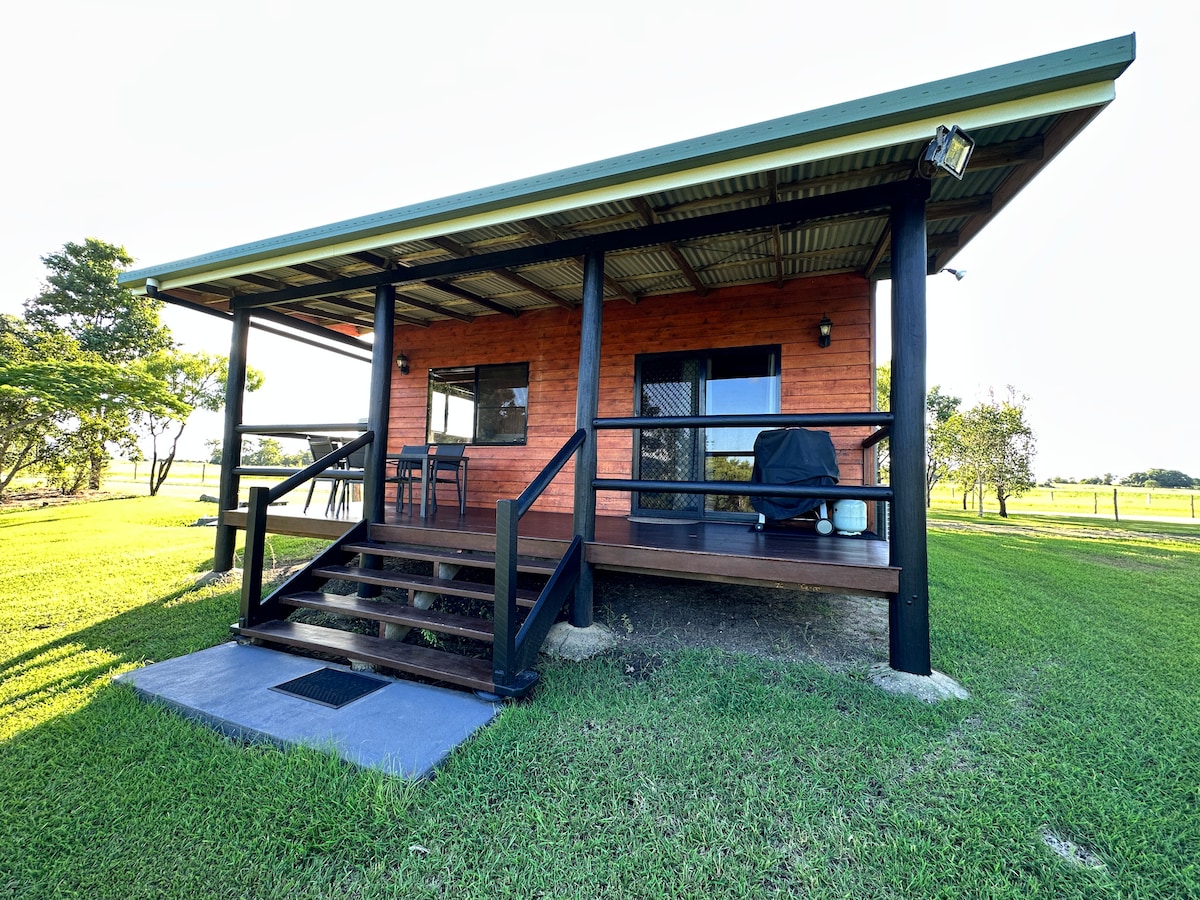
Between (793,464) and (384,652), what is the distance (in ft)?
11.0

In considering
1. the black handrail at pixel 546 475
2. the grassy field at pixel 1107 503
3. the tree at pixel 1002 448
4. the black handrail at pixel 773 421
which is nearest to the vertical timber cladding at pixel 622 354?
the black handrail at pixel 773 421

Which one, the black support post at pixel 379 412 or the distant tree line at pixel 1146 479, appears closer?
the black support post at pixel 379 412

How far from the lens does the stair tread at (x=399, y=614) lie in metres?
2.92

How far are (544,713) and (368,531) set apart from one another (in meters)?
2.42

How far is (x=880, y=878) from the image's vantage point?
1.50 m

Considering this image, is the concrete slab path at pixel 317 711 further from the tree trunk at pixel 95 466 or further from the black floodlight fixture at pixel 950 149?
the tree trunk at pixel 95 466

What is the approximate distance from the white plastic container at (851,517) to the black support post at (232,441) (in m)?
5.90

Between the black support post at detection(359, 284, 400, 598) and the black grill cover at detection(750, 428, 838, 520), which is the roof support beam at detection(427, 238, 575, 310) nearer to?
the black support post at detection(359, 284, 400, 598)

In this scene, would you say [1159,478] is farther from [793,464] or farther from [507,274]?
[507,274]

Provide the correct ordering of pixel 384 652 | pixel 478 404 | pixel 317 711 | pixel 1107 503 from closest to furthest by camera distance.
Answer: pixel 317 711 < pixel 384 652 < pixel 478 404 < pixel 1107 503

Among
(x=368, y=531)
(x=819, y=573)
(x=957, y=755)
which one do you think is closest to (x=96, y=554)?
(x=368, y=531)

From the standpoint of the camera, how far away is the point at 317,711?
2.42 metres

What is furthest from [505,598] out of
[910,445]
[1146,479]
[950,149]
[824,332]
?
[1146,479]

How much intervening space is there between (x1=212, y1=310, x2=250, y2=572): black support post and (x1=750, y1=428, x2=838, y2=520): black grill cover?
517 cm
